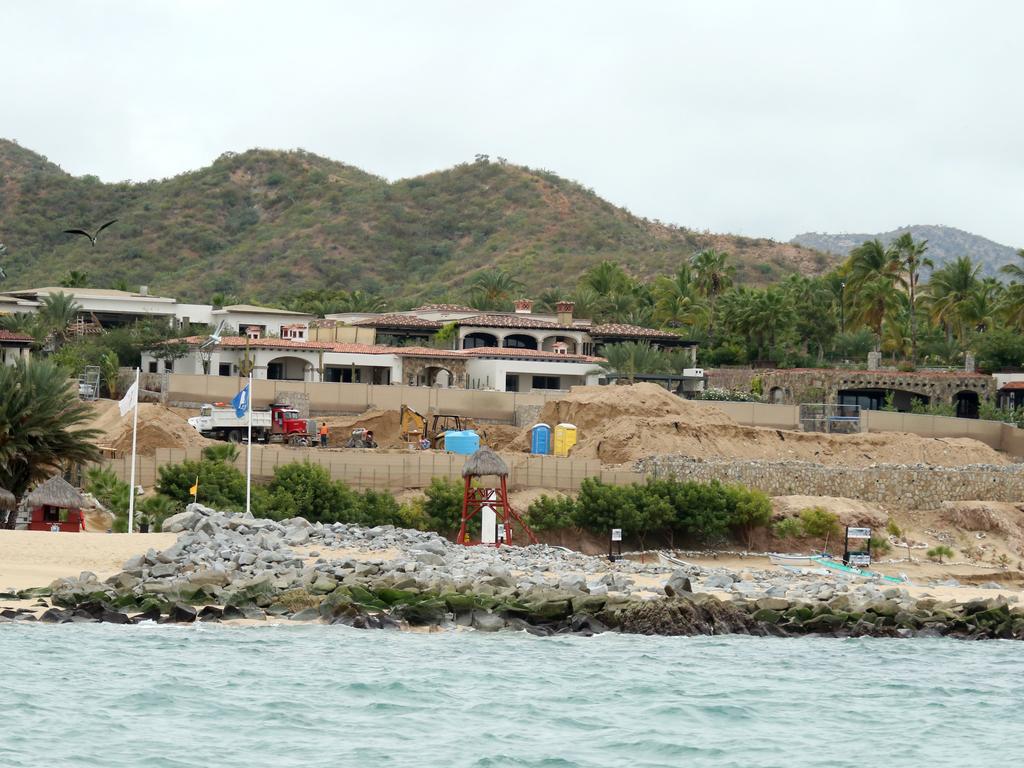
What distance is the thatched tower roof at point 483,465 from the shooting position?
45906mm

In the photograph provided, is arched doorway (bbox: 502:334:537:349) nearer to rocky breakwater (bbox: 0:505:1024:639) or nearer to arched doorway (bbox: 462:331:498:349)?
arched doorway (bbox: 462:331:498:349)

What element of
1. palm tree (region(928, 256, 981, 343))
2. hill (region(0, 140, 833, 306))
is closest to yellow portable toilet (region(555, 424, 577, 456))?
palm tree (region(928, 256, 981, 343))

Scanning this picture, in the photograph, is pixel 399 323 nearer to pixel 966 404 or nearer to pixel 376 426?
pixel 376 426

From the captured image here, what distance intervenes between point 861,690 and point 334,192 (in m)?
139

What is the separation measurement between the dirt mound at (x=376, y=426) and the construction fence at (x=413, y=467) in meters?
8.58

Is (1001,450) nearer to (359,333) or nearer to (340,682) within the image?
A: (359,333)

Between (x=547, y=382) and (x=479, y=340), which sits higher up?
(x=479, y=340)

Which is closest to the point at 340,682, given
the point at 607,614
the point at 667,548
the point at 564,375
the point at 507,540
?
the point at 607,614

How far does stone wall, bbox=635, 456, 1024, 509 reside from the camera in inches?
2243

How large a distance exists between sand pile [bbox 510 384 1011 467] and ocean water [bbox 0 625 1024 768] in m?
25.4

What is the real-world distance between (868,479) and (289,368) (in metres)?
28.4

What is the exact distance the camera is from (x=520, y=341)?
8300cm

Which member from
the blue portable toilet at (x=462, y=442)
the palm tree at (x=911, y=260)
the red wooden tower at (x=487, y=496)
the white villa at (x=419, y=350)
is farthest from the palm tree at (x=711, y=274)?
the red wooden tower at (x=487, y=496)

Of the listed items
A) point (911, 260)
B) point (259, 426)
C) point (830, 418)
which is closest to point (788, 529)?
point (830, 418)
